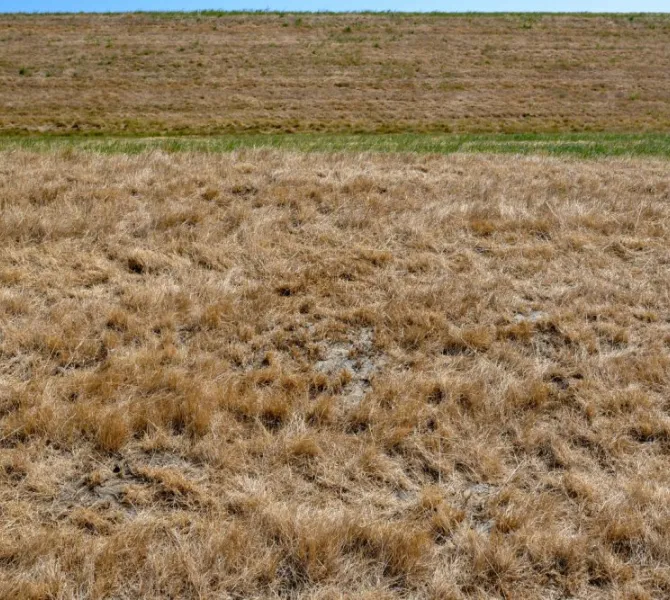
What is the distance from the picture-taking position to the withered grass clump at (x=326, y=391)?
299 centimetres

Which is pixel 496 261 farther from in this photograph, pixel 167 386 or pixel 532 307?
pixel 167 386

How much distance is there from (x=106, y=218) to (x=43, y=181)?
5.43ft

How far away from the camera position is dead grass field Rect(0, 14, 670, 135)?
88.2ft

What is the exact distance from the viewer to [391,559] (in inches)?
118

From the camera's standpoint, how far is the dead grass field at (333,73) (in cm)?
2688

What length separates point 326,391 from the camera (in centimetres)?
447

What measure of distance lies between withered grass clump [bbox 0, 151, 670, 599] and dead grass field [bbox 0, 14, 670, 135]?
19.0 meters

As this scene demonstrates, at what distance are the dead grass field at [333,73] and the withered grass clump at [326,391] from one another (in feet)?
62.5

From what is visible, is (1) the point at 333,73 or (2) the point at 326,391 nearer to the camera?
(2) the point at 326,391

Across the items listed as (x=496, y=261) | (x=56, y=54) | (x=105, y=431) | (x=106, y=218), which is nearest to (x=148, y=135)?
(x=56, y=54)

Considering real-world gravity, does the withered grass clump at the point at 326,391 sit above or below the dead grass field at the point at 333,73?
below

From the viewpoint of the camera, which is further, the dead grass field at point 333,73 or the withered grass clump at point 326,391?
the dead grass field at point 333,73

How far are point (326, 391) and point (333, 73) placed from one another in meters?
31.9

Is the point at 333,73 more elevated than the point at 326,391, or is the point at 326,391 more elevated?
the point at 333,73
